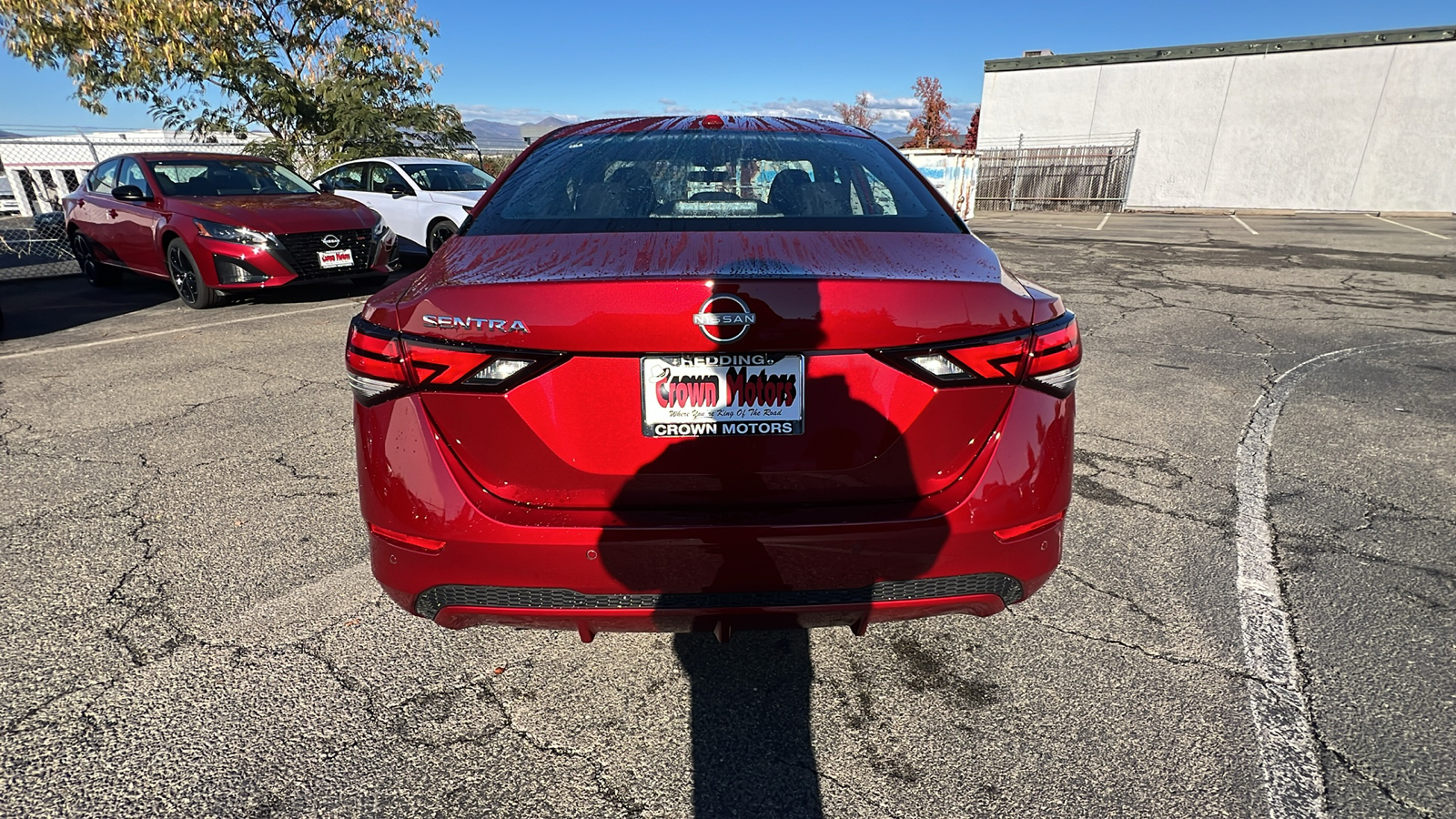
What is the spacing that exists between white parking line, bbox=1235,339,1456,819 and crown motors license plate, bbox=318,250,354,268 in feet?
26.9

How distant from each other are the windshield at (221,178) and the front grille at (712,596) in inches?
340

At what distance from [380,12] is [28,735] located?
1887cm

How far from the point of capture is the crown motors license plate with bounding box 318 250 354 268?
26.2ft

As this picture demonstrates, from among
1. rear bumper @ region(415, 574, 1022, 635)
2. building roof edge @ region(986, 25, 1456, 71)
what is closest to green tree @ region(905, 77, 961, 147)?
building roof edge @ region(986, 25, 1456, 71)

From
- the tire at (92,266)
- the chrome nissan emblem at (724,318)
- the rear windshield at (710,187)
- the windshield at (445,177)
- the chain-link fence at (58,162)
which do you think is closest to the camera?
the chrome nissan emblem at (724,318)

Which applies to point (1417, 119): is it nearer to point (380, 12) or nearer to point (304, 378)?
point (380, 12)

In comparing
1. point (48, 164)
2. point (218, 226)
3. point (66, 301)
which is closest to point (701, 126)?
point (218, 226)

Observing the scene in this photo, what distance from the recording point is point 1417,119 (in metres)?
24.9

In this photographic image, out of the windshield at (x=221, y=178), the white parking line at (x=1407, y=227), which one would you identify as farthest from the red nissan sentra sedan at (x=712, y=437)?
the white parking line at (x=1407, y=227)

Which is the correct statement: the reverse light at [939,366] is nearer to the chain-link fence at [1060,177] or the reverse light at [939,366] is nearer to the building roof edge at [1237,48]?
the chain-link fence at [1060,177]

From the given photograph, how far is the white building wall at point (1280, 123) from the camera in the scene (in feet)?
81.6

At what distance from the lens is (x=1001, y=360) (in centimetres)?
174

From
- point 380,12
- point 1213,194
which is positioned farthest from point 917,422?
point 1213,194

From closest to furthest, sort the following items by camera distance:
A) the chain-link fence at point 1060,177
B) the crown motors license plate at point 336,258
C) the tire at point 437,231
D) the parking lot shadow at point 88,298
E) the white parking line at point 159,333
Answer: the white parking line at point 159,333, the parking lot shadow at point 88,298, the crown motors license plate at point 336,258, the tire at point 437,231, the chain-link fence at point 1060,177
